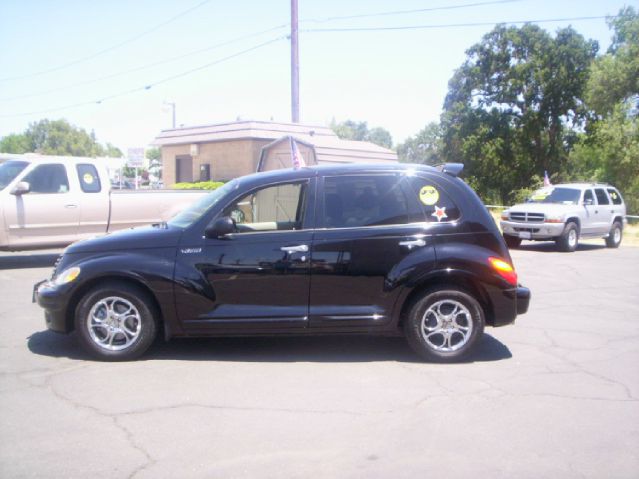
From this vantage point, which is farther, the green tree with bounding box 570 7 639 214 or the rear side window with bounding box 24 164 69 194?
the green tree with bounding box 570 7 639 214

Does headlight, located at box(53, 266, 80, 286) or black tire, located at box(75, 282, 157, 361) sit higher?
headlight, located at box(53, 266, 80, 286)

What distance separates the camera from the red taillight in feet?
20.4

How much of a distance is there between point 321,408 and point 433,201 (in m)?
2.43

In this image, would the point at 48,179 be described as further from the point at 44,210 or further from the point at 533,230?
the point at 533,230

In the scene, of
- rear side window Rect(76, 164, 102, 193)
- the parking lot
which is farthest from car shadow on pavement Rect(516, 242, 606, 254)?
rear side window Rect(76, 164, 102, 193)

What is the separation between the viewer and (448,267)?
612 cm

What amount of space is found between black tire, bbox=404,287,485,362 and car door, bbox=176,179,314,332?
3.49ft

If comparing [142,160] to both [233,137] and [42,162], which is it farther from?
[42,162]

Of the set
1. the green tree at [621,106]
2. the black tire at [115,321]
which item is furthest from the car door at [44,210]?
the green tree at [621,106]

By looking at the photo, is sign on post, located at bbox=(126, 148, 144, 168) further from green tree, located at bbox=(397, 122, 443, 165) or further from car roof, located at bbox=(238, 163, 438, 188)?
green tree, located at bbox=(397, 122, 443, 165)

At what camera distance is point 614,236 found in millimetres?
19000

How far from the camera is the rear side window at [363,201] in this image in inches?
246

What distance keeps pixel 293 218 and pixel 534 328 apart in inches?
134

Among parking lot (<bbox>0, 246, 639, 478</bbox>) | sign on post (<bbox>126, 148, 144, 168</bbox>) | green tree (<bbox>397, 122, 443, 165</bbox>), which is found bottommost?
parking lot (<bbox>0, 246, 639, 478</bbox>)
